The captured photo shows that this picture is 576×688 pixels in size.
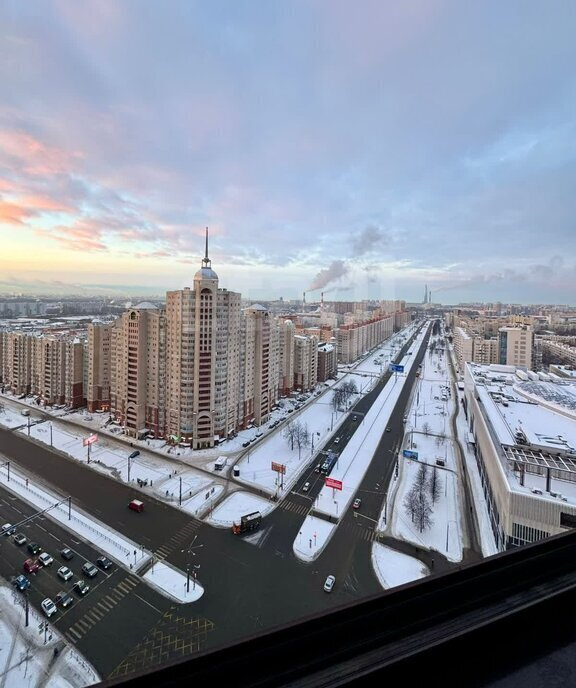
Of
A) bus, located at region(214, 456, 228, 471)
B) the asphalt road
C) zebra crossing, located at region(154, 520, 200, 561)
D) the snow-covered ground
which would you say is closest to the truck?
the asphalt road

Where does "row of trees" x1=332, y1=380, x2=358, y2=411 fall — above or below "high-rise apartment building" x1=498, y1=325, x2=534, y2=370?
below

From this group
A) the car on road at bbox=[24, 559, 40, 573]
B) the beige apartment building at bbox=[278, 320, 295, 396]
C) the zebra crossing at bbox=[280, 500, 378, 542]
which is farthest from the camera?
the beige apartment building at bbox=[278, 320, 295, 396]

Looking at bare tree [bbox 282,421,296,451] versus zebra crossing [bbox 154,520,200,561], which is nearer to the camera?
zebra crossing [bbox 154,520,200,561]

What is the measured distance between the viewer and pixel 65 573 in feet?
18.9

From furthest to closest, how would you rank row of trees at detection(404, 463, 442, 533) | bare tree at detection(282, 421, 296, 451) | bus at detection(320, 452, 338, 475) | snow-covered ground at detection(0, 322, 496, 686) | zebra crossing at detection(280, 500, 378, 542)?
→ bare tree at detection(282, 421, 296, 451) < bus at detection(320, 452, 338, 475) < row of trees at detection(404, 463, 442, 533) < zebra crossing at detection(280, 500, 378, 542) < snow-covered ground at detection(0, 322, 496, 686)

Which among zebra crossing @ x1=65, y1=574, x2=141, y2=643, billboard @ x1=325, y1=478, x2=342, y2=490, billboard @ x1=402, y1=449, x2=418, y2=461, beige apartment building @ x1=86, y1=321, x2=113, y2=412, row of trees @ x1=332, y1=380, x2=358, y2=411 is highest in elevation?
beige apartment building @ x1=86, y1=321, x2=113, y2=412

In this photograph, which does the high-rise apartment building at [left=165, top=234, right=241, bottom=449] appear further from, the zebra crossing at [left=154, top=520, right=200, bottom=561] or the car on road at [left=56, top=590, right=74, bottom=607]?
the car on road at [left=56, top=590, right=74, bottom=607]

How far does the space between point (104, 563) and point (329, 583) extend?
365cm

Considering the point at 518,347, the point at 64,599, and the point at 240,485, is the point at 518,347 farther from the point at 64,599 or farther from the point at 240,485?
the point at 64,599

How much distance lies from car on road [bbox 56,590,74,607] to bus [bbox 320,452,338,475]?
5.99m

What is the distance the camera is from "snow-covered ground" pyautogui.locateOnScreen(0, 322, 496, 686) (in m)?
5.42

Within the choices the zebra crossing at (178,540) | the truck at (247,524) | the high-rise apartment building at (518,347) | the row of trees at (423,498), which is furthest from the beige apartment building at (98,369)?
the high-rise apartment building at (518,347)

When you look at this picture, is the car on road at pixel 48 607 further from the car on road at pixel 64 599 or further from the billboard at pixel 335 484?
the billboard at pixel 335 484

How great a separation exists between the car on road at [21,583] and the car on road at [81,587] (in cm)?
67
